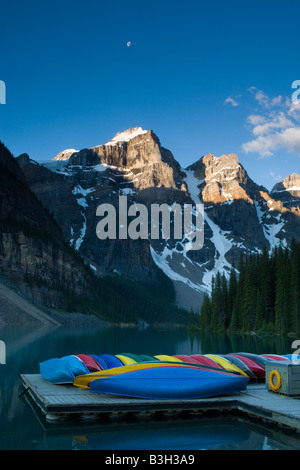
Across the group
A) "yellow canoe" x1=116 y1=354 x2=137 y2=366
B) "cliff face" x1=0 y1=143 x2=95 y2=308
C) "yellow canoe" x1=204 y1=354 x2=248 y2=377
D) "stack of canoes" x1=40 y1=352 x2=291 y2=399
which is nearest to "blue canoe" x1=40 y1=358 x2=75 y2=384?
"stack of canoes" x1=40 y1=352 x2=291 y2=399

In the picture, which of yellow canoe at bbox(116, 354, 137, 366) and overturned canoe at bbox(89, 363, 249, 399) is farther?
yellow canoe at bbox(116, 354, 137, 366)

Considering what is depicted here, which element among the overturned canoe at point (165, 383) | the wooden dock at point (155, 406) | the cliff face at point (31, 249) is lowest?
the wooden dock at point (155, 406)

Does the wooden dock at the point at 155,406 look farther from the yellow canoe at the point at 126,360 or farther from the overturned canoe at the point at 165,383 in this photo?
the yellow canoe at the point at 126,360

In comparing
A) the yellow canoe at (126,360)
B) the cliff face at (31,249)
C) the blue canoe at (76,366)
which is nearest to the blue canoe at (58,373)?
the blue canoe at (76,366)

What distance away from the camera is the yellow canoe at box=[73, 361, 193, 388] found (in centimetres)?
1883

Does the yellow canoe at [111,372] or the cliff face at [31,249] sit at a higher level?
the cliff face at [31,249]

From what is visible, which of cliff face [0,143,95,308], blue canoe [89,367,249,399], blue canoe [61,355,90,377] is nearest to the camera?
blue canoe [89,367,249,399]

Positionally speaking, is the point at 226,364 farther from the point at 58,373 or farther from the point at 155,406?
the point at 58,373

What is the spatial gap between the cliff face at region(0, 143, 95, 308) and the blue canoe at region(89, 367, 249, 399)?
12885 cm

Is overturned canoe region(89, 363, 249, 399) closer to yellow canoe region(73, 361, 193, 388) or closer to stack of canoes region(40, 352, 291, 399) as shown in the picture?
stack of canoes region(40, 352, 291, 399)

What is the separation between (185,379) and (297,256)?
61614 mm

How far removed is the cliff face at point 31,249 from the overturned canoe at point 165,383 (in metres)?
129

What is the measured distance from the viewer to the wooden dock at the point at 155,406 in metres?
16.7
